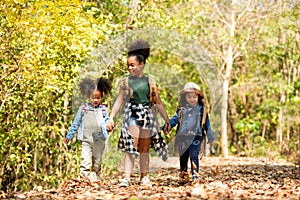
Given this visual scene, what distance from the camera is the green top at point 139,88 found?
5.86m

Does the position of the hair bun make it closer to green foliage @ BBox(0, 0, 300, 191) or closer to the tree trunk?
green foliage @ BBox(0, 0, 300, 191)

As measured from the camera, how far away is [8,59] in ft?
25.3

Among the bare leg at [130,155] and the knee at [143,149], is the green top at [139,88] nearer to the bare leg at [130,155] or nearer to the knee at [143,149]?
the bare leg at [130,155]

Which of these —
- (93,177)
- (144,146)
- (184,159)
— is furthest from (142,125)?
(93,177)

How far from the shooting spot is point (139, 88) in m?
5.87

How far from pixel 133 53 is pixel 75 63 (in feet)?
8.58

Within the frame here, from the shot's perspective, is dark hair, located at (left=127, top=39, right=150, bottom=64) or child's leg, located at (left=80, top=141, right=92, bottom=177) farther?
child's leg, located at (left=80, top=141, right=92, bottom=177)

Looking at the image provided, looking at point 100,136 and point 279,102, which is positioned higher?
point 279,102

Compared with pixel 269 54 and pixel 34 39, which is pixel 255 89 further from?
pixel 34 39

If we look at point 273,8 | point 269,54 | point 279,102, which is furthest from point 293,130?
point 273,8

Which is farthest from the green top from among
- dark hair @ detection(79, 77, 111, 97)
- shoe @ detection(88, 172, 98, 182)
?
shoe @ detection(88, 172, 98, 182)

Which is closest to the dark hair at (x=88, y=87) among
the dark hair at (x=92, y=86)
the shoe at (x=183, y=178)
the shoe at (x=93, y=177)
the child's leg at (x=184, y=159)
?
the dark hair at (x=92, y=86)

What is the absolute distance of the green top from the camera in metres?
5.86

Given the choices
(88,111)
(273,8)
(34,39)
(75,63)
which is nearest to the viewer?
(88,111)
